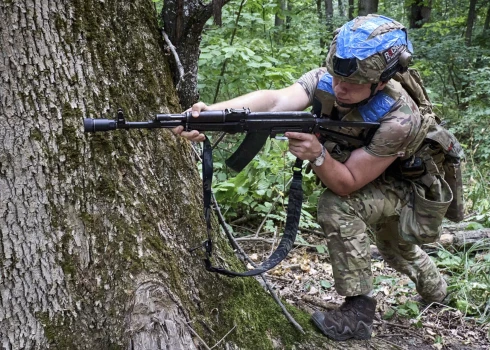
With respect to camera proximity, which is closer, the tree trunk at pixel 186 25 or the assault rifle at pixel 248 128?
the assault rifle at pixel 248 128

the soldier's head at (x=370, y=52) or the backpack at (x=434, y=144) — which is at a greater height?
the soldier's head at (x=370, y=52)

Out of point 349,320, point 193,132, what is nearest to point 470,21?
point 349,320

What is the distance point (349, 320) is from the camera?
112 inches

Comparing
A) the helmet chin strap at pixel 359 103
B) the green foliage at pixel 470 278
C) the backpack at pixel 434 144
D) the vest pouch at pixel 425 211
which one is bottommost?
the green foliage at pixel 470 278

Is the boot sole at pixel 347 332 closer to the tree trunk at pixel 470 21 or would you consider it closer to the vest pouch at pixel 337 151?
the vest pouch at pixel 337 151

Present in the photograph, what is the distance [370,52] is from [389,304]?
7.66 ft

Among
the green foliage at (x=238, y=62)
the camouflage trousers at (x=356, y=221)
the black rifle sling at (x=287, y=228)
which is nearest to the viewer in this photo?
the black rifle sling at (x=287, y=228)

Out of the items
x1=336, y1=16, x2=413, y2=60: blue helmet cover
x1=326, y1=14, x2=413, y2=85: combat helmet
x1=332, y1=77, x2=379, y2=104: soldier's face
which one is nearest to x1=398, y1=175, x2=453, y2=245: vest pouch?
x1=332, y1=77, x2=379, y2=104: soldier's face

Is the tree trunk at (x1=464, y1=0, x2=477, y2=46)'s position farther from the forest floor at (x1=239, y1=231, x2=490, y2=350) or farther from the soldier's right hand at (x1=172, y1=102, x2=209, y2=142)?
the soldier's right hand at (x1=172, y1=102, x2=209, y2=142)

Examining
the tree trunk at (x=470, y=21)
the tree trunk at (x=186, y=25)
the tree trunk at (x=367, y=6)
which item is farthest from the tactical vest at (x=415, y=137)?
the tree trunk at (x=470, y=21)

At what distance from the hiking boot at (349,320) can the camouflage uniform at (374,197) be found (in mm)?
107

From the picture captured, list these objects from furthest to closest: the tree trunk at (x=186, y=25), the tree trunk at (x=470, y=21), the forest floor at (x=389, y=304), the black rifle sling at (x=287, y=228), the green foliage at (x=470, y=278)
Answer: the tree trunk at (x=470, y=21)
the green foliage at (x=470, y=278)
the forest floor at (x=389, y=304)
the tree trunk at (x=186, y=25)
the black rifle sling at (x=287, y=228)

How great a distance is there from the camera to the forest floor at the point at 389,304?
3.42 m

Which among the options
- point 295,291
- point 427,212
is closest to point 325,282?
point 295,291
